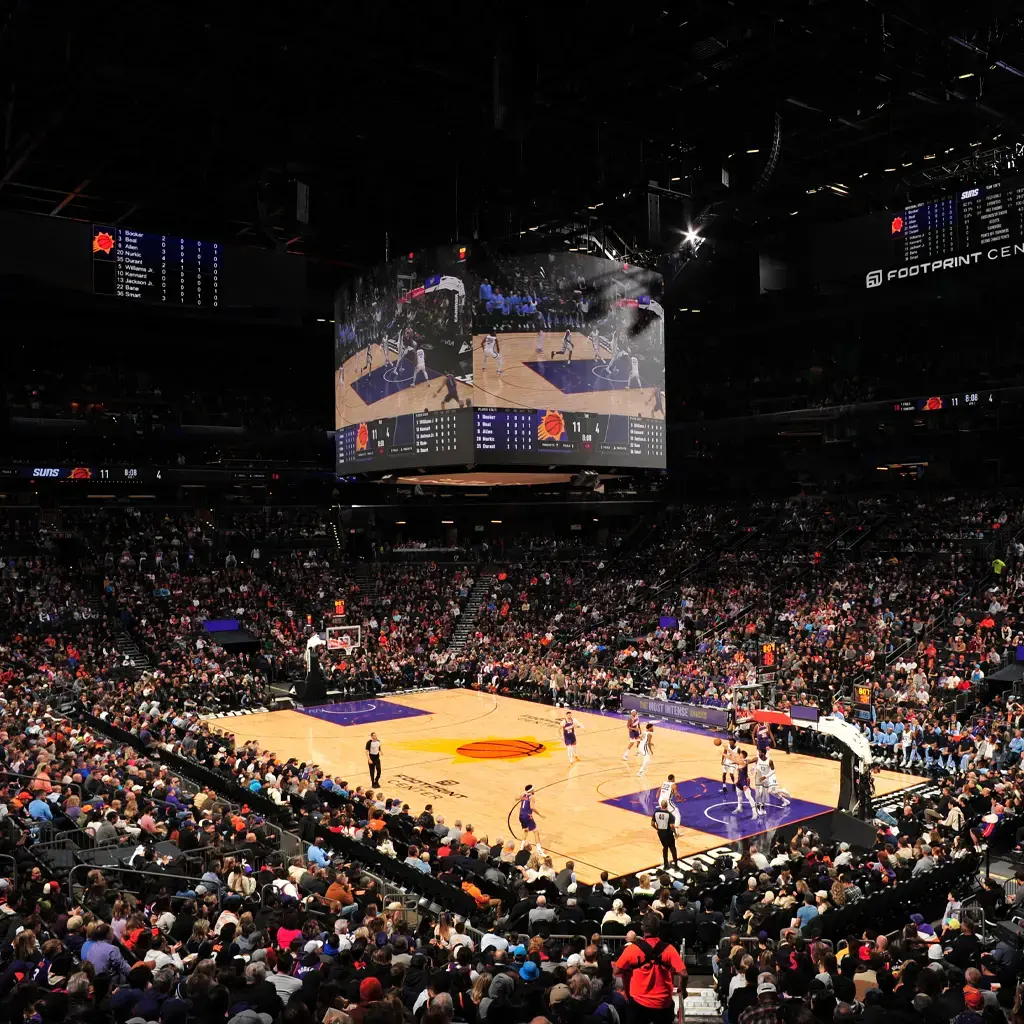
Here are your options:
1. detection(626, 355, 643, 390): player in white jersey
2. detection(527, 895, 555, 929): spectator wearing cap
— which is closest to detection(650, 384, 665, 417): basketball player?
detection(626, 355, 643, 390): player in white jersey

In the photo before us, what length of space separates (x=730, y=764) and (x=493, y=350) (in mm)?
10304

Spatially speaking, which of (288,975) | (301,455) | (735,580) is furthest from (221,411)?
(288,975)

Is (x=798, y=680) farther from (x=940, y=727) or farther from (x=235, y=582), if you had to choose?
(x=235, y=582)

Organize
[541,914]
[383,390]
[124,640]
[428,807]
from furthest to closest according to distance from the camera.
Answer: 1. [124,640]
2. [383,390]
3. [428,807]
4. [541,914]

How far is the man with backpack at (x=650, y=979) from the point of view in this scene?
7699mm

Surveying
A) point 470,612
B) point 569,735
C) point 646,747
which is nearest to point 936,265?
point 646,747

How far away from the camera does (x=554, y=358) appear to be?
64.6 ft

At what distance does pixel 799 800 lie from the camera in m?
20.2

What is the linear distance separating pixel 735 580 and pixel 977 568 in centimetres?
863

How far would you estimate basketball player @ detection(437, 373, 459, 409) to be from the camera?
64.7 feet

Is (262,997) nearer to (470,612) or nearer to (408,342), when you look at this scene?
(408,342)

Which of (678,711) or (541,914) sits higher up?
(541,914)

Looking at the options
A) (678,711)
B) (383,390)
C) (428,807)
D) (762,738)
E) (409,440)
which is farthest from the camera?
(678,711)

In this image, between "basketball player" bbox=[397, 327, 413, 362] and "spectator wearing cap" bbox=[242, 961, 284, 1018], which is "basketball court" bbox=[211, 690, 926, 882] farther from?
"spectator wearing cap" bbox=[242, 961, 284, 1018]
